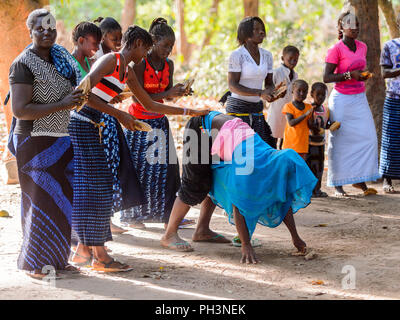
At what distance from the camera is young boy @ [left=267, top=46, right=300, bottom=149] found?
7.44 meters

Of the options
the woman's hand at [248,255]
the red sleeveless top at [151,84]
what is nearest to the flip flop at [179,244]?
the woman's hand at [248,255]

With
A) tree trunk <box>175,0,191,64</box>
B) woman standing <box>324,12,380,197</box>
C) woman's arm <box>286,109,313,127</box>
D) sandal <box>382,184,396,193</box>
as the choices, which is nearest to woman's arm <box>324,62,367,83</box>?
woman standing <box>324,12,380,197</box>

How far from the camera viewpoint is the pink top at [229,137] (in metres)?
4.95

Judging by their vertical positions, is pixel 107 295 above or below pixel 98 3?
below

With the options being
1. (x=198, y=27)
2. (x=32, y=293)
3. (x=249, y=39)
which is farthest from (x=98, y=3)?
(x=32, y=293)

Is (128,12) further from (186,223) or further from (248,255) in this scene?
(248,255)

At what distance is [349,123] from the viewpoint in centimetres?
740

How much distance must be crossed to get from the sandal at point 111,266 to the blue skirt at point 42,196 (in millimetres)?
319

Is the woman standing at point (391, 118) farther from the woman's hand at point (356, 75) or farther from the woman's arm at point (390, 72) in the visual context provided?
the woman's hand at point (356, 75)

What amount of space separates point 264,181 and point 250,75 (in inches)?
68.7

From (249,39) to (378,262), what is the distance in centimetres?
263

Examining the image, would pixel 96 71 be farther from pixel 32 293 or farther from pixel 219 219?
pixel 219 219

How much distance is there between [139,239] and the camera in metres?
5.77

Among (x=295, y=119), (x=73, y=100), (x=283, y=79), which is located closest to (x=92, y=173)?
(x=73, y=100)
